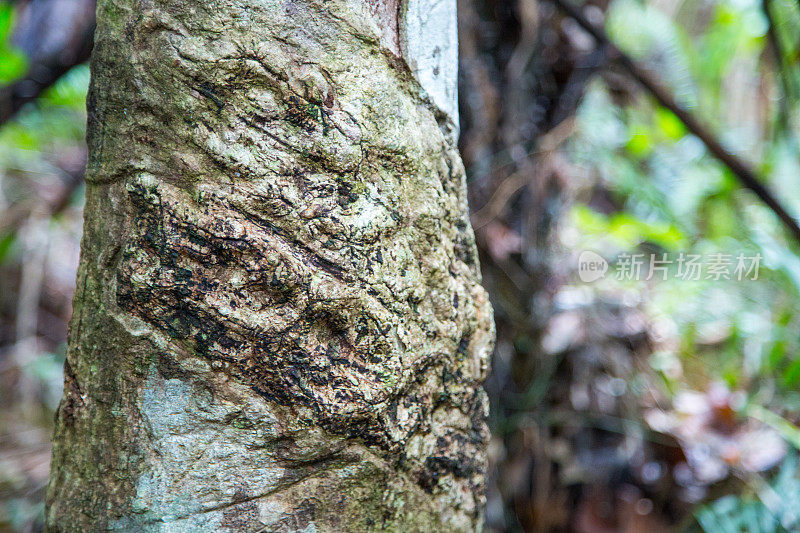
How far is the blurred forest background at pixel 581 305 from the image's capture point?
1.34 meters

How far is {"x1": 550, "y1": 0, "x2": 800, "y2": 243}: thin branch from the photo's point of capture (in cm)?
119

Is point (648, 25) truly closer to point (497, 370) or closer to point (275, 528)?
point (497, 370)

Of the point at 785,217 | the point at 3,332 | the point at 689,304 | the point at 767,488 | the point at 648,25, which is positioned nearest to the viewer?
the point at 785,217

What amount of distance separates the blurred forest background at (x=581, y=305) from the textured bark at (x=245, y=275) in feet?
2.49

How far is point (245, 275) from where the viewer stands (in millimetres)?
579

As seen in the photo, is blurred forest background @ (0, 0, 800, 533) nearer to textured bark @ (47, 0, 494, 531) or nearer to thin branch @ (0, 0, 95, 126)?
thin branch @ (0, 0, 95, 126)

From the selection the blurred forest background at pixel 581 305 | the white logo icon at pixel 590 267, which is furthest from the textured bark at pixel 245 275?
the white logo icon at pixel 590 267

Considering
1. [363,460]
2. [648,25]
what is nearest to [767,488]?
[363,460]

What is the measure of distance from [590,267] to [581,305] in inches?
5.3

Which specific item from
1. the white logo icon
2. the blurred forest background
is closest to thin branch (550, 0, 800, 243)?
the blurred forest background

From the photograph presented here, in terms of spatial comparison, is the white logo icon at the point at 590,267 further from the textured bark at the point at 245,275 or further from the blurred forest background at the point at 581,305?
the textured bark at the point at 245,275

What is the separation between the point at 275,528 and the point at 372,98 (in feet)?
1.50

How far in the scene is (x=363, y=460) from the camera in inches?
24.9

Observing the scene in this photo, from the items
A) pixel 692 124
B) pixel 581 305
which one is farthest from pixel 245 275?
pixel 581 305
